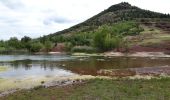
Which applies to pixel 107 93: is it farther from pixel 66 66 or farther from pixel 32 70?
pixel 66 66

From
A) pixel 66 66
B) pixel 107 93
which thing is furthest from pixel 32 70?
pixel 107 93

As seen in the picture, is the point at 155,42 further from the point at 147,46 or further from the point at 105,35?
the point at 105,35

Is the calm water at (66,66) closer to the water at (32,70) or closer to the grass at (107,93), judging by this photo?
the water at (32,70)

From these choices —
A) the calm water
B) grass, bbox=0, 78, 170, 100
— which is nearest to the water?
the calm water

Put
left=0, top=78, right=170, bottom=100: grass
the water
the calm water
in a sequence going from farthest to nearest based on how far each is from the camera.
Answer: the calm water
the water
left=0, top=78, right=170, bottom=100: grass

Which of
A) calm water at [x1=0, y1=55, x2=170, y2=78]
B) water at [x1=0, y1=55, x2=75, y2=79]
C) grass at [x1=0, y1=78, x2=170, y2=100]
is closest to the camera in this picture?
grass at [x1=0, y1=78, x2=170, y2=100]

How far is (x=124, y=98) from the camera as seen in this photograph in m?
29.2

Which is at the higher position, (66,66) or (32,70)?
(66,66)

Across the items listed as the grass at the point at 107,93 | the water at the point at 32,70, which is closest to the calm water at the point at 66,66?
the water at the point at 32,70

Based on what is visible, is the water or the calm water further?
the calm water

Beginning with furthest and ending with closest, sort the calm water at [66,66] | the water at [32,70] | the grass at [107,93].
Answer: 1. the calm water at [66,66]
2. the water at [32,70]
3. the grass at [107,93]

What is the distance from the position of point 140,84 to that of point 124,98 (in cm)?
859

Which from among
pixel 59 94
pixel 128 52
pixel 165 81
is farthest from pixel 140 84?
pixel 128 52

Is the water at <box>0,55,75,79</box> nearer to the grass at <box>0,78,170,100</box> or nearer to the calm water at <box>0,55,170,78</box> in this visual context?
the calm water at <box>0,55,170,78</box>
